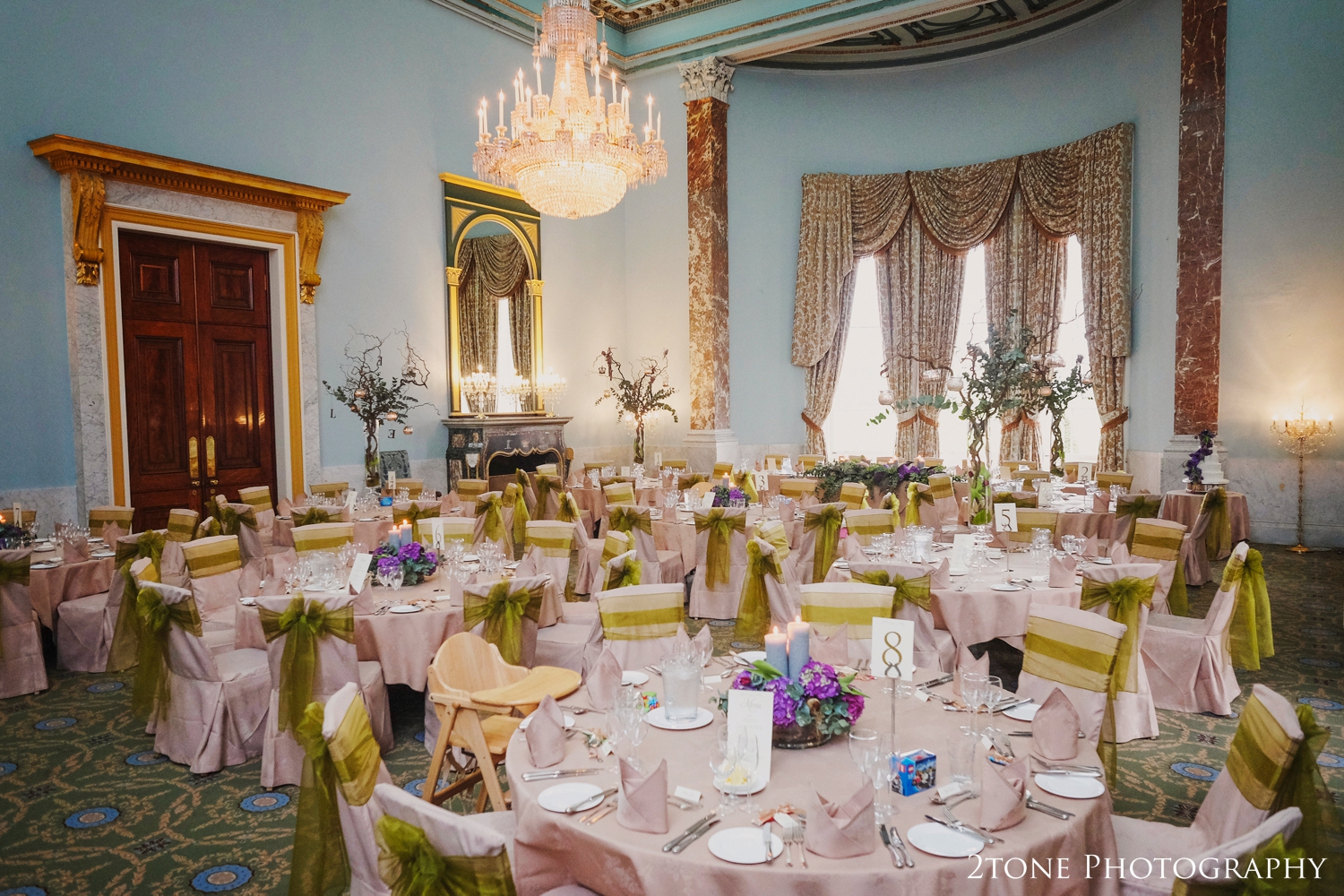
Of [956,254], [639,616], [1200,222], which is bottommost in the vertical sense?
[639,616]

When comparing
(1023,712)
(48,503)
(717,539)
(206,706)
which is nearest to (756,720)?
(1023,712)

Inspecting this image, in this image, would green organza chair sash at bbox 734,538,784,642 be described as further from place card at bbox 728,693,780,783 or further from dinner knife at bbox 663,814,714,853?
dinner knife at bbox 663,814,714,853

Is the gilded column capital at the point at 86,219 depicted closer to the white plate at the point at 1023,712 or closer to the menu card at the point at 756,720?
the menu card at the point at 756,720

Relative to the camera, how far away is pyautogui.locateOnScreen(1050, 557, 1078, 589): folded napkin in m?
4.36

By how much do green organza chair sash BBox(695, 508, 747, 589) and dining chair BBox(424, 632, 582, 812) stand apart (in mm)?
2905

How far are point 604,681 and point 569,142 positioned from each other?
17.7ft

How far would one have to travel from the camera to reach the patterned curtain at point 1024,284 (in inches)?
457

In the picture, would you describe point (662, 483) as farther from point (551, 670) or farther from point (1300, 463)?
point (1300, 463)

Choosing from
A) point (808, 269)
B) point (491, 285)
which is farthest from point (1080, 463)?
point (491, 285)

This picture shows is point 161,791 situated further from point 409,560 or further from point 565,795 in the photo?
point 565,795

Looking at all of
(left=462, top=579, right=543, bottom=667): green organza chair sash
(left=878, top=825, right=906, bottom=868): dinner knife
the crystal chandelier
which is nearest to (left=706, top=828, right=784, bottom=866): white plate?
(left=878, top=825, right=906, bottom=868): dinner knife

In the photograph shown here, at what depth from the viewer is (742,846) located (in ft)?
5.88

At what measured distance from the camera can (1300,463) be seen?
9.01 m

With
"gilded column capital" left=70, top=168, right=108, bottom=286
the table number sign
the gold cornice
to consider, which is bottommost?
the table number sign
